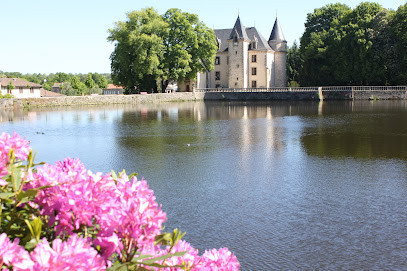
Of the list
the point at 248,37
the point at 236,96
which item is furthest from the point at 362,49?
the point at 248,37

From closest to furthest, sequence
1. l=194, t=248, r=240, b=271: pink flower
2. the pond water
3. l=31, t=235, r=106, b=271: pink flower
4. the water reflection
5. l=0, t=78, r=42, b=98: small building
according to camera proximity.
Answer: l=31, t=235, r=106, b=271: pink flower
l=194, t=248, r=240, b=271: pink flower
the pond water
the water reflection
l=0, t=78, r=42, b=98: small building

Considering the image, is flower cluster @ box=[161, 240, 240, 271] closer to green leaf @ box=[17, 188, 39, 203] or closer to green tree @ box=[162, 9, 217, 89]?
green leaf @ box=[17, 188, 39, 203]

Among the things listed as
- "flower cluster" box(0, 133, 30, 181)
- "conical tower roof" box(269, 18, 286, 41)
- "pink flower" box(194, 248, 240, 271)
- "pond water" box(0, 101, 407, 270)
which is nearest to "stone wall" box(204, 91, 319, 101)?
"conical tower roof" box(269, 18, 286, 41)

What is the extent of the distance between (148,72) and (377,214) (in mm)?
49420

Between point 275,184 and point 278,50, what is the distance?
60.9 m

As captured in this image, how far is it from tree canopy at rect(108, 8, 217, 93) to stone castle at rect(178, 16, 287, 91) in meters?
6.37

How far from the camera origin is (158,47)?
191 feet

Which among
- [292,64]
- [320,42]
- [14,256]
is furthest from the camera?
[292,64]

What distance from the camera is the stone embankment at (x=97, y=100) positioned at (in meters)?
54.9

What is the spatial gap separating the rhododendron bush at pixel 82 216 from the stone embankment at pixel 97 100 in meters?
55.9

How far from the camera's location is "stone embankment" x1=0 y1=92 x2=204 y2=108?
5491 cm

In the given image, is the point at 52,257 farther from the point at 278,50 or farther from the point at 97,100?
the point at 278,50

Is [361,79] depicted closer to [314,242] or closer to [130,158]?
[130,158]

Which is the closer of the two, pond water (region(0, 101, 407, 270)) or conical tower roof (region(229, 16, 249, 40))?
pond water (region(0, 101, 407, 270))
